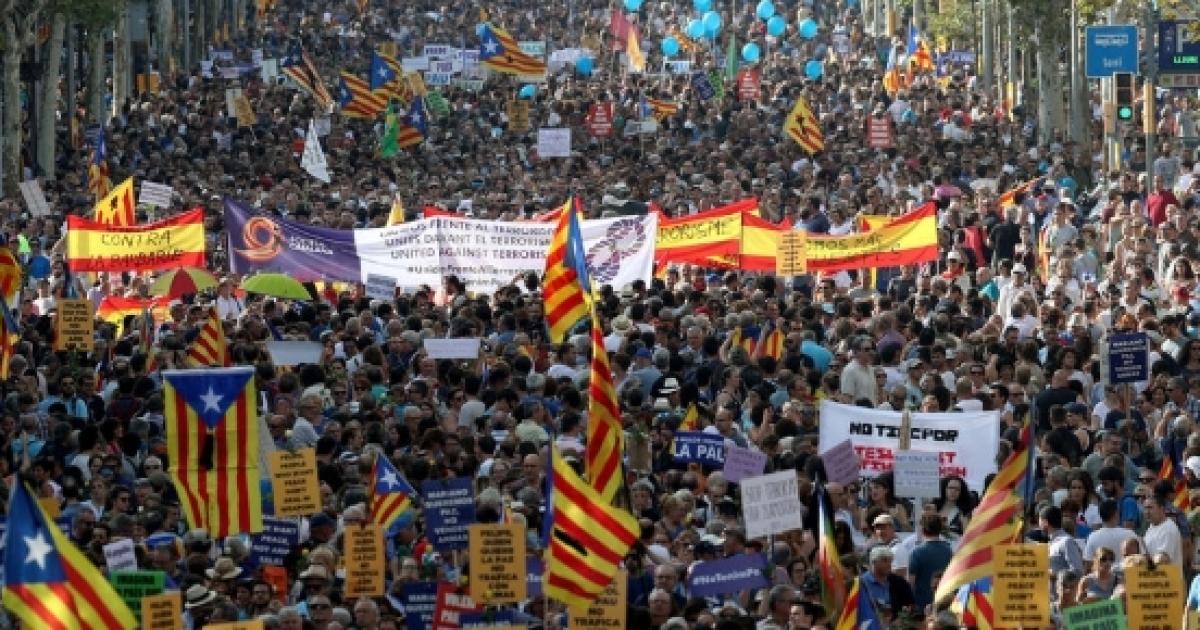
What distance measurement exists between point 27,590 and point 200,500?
472 cm

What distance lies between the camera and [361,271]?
2917 cm

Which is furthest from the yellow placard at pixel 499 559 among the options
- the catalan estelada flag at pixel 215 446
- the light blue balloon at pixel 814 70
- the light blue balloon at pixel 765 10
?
the light blue balloon at pixel 765 10

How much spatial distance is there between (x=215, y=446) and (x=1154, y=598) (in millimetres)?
5328

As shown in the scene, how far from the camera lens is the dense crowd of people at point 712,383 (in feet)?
58.8

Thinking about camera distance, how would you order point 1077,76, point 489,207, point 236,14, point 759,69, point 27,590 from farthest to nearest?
point 236,14 < point 759,69 < point 1077,76 < point 489,207 < point 27,590

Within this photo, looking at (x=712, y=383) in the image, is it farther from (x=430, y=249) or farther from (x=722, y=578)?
(x=722, y=578)

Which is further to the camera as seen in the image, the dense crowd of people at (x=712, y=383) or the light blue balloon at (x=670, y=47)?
the light blue balloon at (x=670, y=47)

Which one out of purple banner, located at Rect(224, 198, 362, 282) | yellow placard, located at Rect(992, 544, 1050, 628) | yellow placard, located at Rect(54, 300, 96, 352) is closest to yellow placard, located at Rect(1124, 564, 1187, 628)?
yellow placard, located at Rect(992, 544, 1050, 628)

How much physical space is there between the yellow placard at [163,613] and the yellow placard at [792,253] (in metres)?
14.3

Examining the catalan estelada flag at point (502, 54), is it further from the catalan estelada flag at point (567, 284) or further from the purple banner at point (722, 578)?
the purple banner at point (722, 578)

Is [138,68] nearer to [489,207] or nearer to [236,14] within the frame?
[236,14]

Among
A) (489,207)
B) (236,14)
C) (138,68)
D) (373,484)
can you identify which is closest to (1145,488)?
(373,484)

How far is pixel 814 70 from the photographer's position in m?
61.4

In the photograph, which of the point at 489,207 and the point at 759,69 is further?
the point at 759,69
